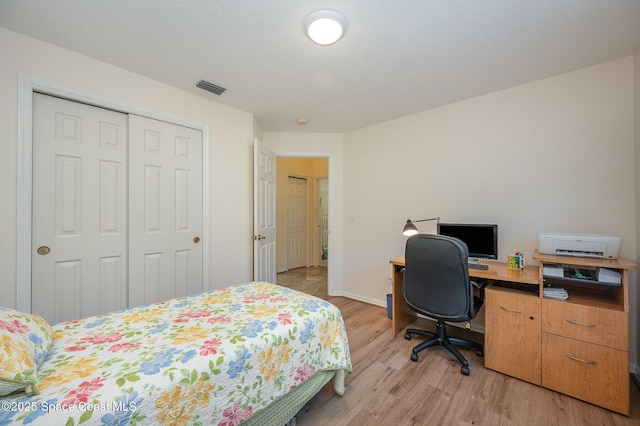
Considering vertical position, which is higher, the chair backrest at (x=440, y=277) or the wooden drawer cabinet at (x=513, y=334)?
the chair backrest at (x=440, y=277)

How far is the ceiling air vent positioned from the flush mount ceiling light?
1.14 metres

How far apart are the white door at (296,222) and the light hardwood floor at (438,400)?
3.32 metres

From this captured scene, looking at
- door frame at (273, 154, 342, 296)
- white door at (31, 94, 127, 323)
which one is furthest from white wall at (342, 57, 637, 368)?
white door at (31, 94, 127, 323)

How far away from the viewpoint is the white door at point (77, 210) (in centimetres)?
180

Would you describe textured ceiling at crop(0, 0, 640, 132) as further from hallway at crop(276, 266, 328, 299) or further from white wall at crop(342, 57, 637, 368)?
hallway at crop(276, 266, 328, 299)

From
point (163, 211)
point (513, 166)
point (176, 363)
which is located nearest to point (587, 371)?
point (513, 166)

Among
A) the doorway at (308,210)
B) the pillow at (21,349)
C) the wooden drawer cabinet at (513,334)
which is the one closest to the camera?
the pillow at (21,349)

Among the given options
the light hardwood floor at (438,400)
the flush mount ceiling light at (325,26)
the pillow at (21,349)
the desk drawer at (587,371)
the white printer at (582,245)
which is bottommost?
the light hardwood floor at (438,400)

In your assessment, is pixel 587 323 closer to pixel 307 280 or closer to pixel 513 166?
pixel 513 166

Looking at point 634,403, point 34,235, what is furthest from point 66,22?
point 634,403

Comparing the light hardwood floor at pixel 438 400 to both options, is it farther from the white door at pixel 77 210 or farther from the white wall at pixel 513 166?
the white door at pixel 77 210

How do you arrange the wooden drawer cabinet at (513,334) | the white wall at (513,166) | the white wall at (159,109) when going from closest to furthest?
the white wall at (159,109), the wooden drawer cabinet at (513,334), the white wall at (513,166)

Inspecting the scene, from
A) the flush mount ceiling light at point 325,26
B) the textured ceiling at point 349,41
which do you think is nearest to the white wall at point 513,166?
the textured ceiling at point 349,41

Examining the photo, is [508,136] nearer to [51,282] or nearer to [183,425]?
[183,425]
